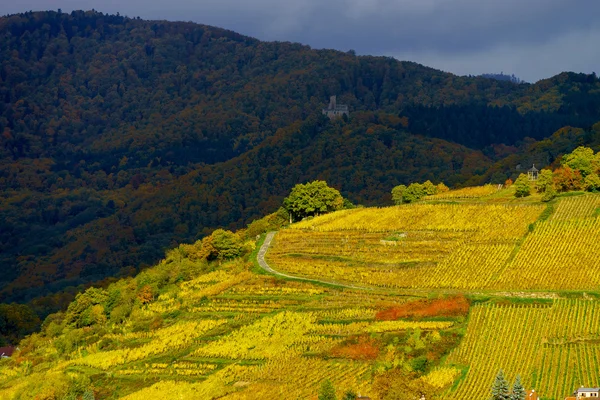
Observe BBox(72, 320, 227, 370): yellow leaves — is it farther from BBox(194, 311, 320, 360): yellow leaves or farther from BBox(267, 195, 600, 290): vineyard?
BBox(267, 195, 600, 290): vineyard

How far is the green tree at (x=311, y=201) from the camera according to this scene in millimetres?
101750

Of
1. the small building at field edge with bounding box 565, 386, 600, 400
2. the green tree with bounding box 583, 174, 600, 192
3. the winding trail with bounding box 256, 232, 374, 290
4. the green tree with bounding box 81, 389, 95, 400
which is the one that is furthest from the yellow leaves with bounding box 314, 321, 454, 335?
the green tree with bounding box 583, 174, 600, 192

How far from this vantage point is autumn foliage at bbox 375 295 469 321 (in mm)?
65688

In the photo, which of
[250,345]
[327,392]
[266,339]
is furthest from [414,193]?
[327,392]

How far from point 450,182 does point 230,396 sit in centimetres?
9677

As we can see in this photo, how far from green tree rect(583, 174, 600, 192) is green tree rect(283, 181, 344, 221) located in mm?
26048

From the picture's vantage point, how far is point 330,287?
76312mm

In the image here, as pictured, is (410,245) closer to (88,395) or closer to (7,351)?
(88,395)

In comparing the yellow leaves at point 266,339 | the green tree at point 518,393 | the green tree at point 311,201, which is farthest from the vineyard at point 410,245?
the green tree at point 518,393

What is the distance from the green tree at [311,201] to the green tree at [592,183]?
26048 millimetres

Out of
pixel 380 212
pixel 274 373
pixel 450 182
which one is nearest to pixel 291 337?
pixel 274 373

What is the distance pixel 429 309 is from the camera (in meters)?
66.6

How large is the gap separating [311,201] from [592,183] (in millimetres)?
27667

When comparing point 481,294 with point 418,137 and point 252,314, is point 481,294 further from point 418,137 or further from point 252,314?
point 418,137
